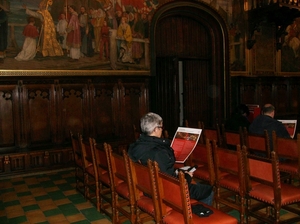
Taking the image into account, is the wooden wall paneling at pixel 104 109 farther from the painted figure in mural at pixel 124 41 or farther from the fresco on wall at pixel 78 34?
the painted figure in mural at pixel 124 41

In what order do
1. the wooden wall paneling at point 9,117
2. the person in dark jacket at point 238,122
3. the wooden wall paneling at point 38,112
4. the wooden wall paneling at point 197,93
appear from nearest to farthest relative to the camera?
the person in dark jacket at point 238,122 → the wooden wall paneling at point 9,117 → the wooden wall paneling at point 38,112 → the wooden wall paneling at point 197,93

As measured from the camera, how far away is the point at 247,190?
3.88 m

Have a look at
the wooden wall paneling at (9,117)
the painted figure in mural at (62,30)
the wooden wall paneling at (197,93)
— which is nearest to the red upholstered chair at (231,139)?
the wooden wall paneling at (197,93)

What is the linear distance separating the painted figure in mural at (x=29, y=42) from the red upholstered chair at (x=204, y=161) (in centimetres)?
470

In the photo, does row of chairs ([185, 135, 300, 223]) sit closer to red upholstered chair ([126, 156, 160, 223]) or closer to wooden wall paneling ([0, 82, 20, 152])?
red upholstered chair ([126, 156, 160, 223])

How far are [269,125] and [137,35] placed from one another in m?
4.82

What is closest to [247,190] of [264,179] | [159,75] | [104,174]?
[264,179]

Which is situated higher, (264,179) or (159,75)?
(159,75)

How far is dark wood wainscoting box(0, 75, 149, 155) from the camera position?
7.38 m

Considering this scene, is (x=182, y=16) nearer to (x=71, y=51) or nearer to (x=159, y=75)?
(x=159, y=75)

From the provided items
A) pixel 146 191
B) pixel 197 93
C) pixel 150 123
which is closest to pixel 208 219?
pixel 146 191

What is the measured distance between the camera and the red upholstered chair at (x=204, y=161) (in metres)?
4.39

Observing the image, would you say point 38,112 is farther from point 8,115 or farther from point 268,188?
point 268,188

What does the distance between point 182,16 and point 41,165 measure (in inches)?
244
